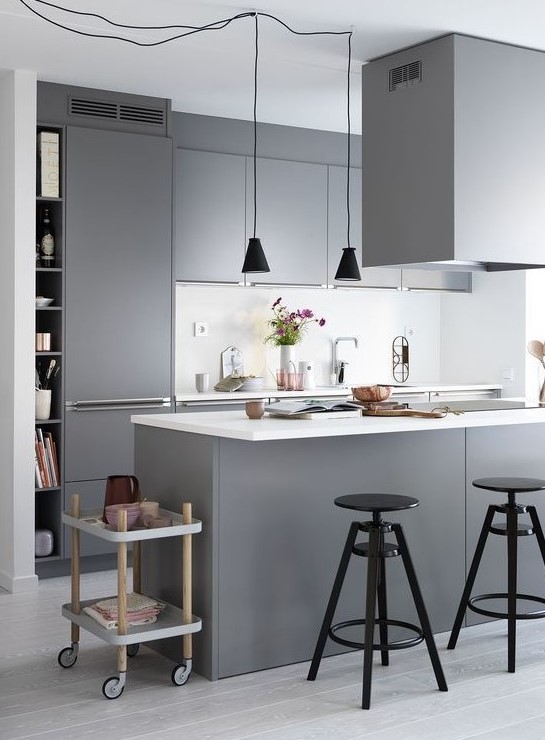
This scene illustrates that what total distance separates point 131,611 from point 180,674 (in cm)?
29

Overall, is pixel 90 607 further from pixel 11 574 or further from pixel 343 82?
pixel 343 82

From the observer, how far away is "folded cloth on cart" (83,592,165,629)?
137 inches

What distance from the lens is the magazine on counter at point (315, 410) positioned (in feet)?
12.9

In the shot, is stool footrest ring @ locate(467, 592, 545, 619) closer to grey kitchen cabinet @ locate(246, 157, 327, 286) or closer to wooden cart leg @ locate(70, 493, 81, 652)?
wooden cart leg @ locate(70, 493, 81, 652)

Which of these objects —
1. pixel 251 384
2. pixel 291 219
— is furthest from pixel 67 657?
pixel 291 219

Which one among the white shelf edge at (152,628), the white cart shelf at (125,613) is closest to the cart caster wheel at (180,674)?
the white cart shelf at (125,613)

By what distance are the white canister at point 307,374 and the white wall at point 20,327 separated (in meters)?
1.89

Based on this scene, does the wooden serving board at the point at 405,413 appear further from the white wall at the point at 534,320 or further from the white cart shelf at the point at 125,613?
the white wall at the point at 534,320

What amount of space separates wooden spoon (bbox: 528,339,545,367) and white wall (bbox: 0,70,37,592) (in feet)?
10.6

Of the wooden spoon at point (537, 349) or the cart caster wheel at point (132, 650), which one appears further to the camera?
the wooden spoon at point (537, 349)

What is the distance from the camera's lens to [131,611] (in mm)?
3512

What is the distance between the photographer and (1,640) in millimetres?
4074

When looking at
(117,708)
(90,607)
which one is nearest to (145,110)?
(90,607)

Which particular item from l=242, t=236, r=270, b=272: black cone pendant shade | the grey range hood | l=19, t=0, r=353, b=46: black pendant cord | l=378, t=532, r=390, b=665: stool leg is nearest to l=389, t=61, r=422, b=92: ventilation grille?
the grey range hood
